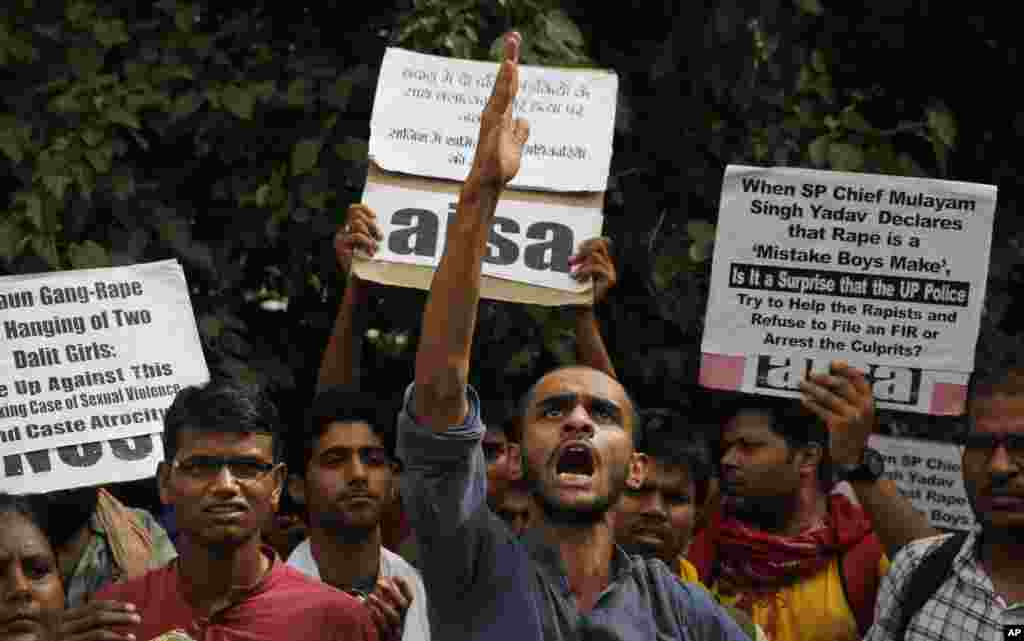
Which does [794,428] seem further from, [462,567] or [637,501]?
[462,567]

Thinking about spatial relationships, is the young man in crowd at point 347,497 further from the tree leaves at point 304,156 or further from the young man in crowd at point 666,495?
the tree leaves at point 304,156

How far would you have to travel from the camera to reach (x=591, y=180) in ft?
22.5

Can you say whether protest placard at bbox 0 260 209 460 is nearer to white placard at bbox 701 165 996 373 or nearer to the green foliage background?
the green foliage background

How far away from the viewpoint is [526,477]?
5.20 m

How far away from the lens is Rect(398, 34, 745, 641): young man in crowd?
15.3 feet

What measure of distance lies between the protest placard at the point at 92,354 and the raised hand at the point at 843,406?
1759mm

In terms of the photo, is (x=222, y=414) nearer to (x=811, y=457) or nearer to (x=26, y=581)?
(x=26, y=581)

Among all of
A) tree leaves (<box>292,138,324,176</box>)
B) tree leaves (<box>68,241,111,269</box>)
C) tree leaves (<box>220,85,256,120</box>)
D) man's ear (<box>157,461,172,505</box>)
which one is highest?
tree leaves (<box>220,85,256,120</box>)

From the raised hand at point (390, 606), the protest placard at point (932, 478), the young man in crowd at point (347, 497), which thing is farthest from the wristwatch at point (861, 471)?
the raised hand at point (390, 606)

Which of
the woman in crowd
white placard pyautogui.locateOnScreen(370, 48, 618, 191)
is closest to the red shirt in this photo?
the woman in crowd

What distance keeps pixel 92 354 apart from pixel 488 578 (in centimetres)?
209

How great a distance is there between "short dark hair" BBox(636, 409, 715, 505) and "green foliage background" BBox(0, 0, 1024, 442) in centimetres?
58

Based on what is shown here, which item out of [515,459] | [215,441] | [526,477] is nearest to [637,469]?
[515,459]

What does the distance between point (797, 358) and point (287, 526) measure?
1624 mm
